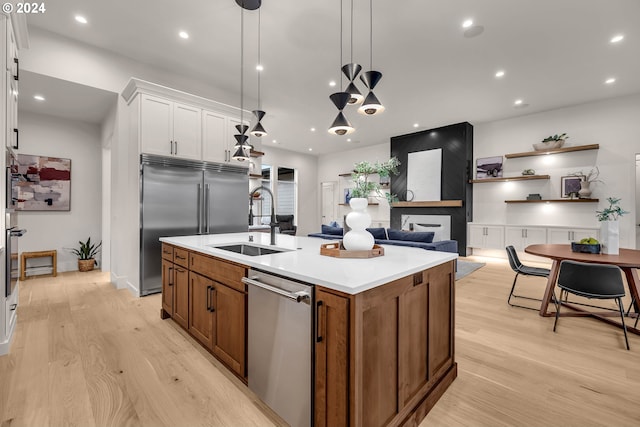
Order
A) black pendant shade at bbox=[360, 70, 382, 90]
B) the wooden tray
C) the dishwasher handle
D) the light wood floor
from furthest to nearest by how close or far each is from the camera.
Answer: black pendant shade at bbox=[360, 70, 382, 90] < the wooden tray < the light wood floor < the dishwasher handle

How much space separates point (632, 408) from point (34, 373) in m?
3.85

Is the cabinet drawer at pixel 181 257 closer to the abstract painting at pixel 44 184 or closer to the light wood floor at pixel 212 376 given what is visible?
the light wood floor at pixel 212 376

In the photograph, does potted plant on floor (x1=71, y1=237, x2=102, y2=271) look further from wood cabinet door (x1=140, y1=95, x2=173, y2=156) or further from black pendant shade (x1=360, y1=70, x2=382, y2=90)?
black pendant shade (x1=360, y1=70, x2=382, y2=90)

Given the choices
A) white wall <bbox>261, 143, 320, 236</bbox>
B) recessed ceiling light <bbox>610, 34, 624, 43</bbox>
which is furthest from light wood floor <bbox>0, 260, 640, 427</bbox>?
white wall <bbox>261, 143, 320, 236</bbox>

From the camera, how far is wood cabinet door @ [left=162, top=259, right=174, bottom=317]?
2775 millimetres

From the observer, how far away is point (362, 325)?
118 centimetres

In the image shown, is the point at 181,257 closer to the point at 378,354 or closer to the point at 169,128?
the point at 378,354

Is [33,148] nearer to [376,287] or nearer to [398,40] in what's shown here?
[398,40]

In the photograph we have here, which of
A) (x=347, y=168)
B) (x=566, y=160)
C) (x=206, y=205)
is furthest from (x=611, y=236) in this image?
(x=347, y=168)

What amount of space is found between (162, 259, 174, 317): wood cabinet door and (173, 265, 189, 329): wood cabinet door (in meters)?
0.09

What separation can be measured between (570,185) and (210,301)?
24.0 feet

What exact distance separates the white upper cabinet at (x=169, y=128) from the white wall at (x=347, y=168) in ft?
19.2

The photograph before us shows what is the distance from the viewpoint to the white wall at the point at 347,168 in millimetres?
9320

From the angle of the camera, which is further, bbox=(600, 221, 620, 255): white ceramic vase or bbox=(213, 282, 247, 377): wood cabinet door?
bbox=(600, 221, 620, 255): white ceramic vase
